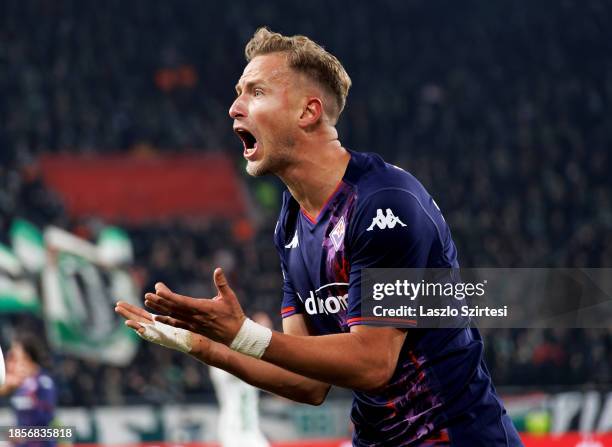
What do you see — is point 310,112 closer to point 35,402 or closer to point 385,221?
point 385,221

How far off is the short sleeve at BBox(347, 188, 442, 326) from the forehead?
0.57 m

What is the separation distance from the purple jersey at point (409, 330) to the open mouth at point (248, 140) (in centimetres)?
33

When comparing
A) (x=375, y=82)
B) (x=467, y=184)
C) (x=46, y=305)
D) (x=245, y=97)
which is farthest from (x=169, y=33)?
(x=245, y=97)

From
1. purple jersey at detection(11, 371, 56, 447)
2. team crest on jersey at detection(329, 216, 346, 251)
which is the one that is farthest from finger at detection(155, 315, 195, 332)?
purple jersey at detection(11, 371, 56, 447)

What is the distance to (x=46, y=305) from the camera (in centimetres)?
1399

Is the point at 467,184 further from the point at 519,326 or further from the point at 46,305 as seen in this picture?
the point at 46,305

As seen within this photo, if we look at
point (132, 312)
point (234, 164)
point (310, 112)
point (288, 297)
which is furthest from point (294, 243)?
point (234, 164)

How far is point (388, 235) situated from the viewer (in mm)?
3066

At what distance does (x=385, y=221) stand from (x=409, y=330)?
371 mm

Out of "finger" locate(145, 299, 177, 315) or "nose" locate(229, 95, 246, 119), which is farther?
"nose" locate(229, 95, 246, 119)

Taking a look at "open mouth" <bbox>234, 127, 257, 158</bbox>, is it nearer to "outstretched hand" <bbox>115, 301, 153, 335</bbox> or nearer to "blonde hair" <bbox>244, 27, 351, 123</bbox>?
"blonde hair" <bbox>244, 27, 351, 123</bbox>

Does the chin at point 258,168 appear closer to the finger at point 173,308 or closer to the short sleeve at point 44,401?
the finger at point 173,308

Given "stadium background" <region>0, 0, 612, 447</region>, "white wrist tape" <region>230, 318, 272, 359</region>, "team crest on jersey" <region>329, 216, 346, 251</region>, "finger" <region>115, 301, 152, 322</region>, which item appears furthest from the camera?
"stadium background" <region>0, 0, 612, 447</region>

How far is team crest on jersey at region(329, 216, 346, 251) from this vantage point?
128 inches
